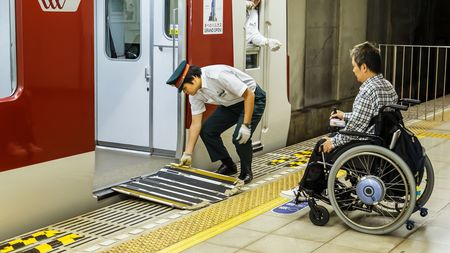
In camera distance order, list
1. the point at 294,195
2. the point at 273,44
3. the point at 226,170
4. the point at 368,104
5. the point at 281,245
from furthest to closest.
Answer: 1. the point at 273,44
2. the point at 226,170
3. the point at 294,195
4. the point at 368,104
5. the point at 281,245

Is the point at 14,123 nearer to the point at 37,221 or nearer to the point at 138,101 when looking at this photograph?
the point at 37,221

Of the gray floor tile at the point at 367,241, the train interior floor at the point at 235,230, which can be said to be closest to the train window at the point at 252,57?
the train interior floor at the point at 235,230

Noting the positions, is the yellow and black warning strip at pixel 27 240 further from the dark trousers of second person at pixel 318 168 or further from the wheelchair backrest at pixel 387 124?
the wheelchair backrest at pixel 387 124

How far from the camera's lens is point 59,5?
497 cm

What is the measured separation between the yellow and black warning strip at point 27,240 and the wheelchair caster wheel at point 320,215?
1871 millimetres

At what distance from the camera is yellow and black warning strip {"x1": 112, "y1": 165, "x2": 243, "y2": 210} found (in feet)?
19.1

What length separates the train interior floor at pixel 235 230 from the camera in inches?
189

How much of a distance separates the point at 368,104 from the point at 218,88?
1587 mm

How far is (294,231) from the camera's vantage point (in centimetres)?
516

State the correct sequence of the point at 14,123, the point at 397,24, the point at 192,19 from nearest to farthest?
the point at 14,123 < the point at 192,19 < the point at 397,24

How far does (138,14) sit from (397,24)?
701 centimetres

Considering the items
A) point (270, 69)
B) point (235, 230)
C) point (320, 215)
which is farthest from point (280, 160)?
point (235, 230)

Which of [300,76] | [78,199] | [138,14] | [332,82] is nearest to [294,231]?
[78,199]

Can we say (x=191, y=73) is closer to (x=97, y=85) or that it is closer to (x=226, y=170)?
(x=226, y=170)
